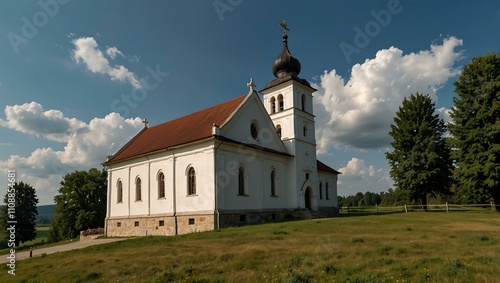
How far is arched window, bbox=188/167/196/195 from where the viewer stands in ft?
82.8

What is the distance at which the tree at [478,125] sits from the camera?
29500 millimetres

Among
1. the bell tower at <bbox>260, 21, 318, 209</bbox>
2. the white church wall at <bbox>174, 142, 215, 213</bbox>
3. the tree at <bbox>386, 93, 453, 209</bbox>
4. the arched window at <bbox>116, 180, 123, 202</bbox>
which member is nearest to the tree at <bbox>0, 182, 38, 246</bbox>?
the arched window at <bbox>116, 180, 123, 202</bbox>

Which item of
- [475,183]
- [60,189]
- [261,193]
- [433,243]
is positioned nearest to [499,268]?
[433,243]

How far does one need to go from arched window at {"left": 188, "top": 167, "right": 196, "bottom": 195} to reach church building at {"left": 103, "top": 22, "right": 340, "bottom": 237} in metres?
0.07

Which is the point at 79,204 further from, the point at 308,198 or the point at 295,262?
the point at 295,262

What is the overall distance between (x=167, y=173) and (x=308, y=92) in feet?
54.0

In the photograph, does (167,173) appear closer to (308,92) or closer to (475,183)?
(308,92)

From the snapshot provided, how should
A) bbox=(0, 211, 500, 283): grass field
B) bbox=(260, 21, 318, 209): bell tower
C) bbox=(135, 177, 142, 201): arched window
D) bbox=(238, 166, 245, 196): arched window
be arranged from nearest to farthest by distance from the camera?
bbox=(0, 211, 500, 283): grass field
bbox=(238, 166, 245, 196): arched window
bbox=(135, 177, 142, 201): arched window
bbox=(260, 21, 318, 209): bell tower

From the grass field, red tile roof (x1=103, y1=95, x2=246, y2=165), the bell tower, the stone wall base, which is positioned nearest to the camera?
the grass field

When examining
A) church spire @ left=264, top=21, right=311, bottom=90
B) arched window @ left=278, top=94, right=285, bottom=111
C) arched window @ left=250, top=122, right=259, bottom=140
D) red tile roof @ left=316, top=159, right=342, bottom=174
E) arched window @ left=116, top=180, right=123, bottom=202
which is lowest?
arched window @ left=116, top=180, right=123, bottom=202

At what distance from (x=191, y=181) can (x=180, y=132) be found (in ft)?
18.3

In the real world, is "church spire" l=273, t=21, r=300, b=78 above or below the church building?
above

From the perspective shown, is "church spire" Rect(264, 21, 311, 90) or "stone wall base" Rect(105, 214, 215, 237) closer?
"stone wall base" Rect(105, 214, 215, 237)

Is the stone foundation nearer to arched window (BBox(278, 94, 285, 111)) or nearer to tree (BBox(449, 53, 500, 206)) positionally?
arched window (BBox(278, 94, 285, 111))
